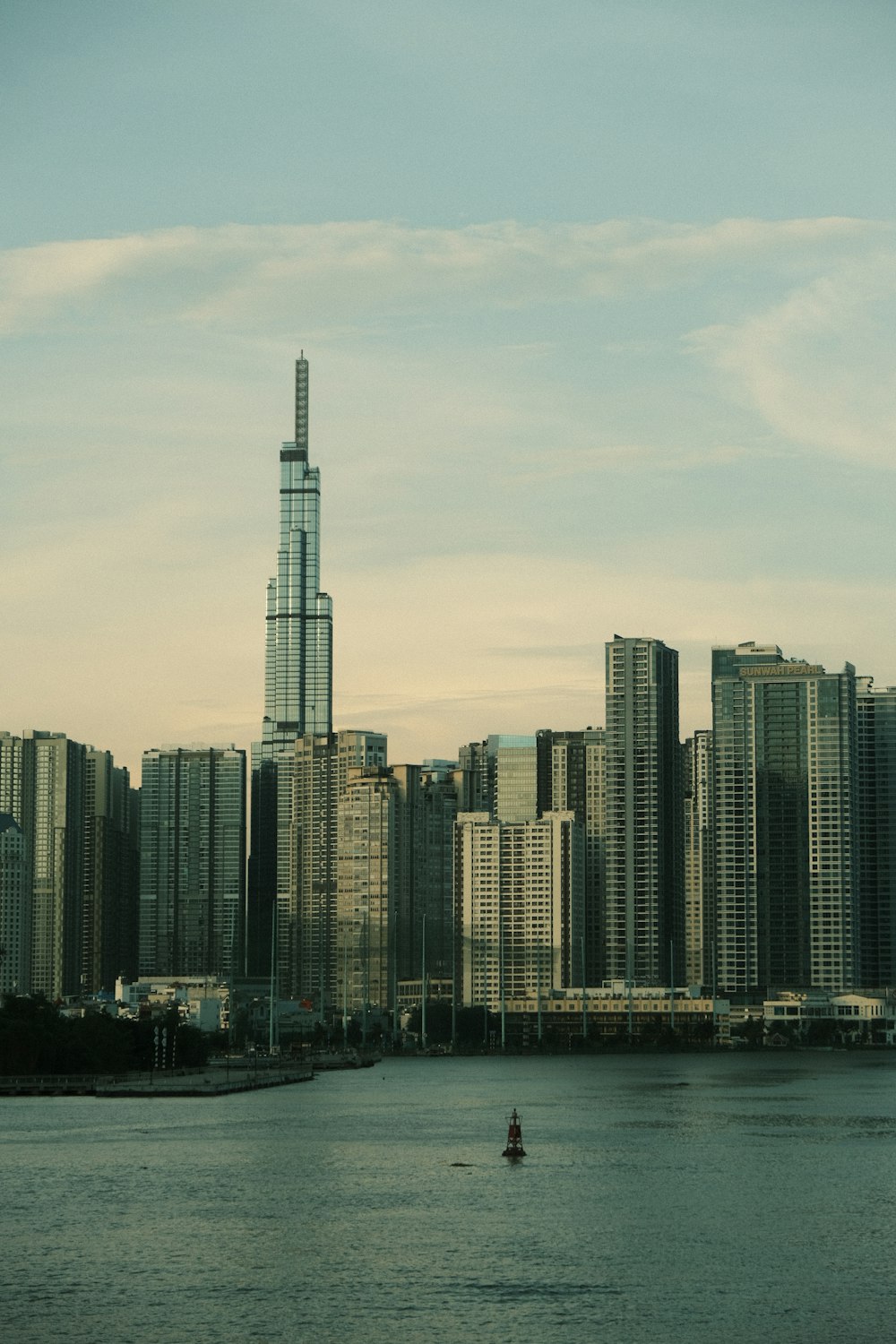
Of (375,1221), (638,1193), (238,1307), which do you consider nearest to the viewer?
(238,1307)

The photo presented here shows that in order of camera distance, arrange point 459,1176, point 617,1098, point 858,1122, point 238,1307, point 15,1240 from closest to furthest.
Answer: point 238,1307 < point 15,1240 < point 459,1176 < point 858,1122 < point 617,1098

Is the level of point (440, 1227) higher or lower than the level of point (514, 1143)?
higher

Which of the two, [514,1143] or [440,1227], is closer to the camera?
[440,1227]

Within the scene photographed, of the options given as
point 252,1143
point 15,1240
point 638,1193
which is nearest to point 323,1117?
point 252,1143

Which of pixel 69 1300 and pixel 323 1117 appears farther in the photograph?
pixel 323 1117

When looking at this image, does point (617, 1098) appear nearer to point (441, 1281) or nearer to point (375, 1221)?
point (375, 1221)

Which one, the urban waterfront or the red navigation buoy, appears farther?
the red navigation buoy

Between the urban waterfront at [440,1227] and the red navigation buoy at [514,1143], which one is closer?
the urban waterfront at [440,1227]

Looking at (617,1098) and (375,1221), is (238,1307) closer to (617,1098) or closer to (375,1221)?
(375,1221)
